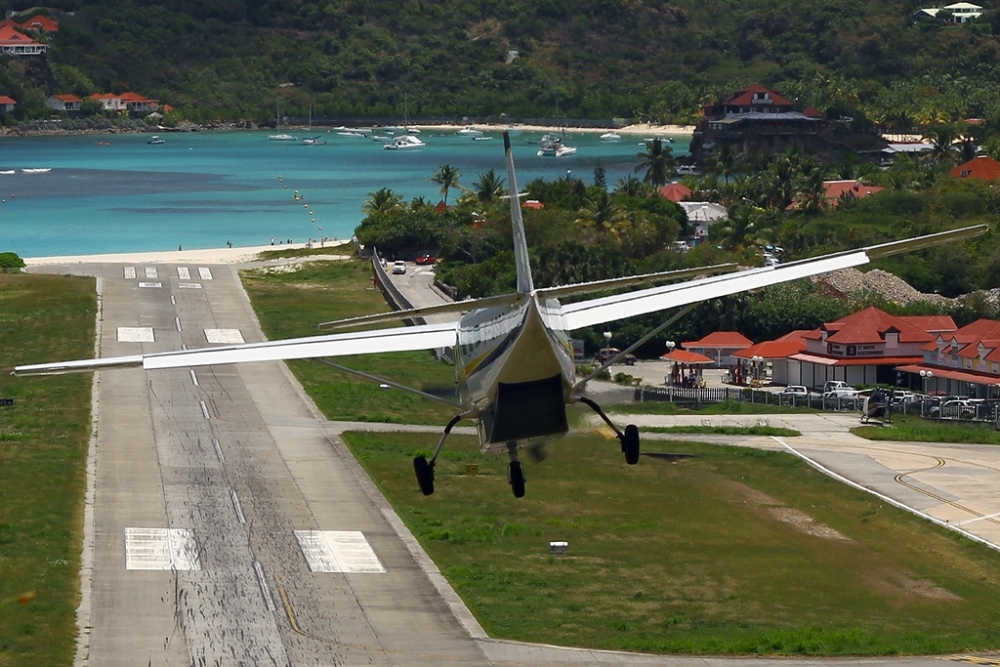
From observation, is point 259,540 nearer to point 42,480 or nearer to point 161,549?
point 161,549

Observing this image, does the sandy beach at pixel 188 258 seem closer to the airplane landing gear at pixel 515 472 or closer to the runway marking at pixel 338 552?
the runway marking at pixel 338 552

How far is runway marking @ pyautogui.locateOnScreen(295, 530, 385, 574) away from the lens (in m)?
61.6

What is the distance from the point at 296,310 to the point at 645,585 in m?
68.2

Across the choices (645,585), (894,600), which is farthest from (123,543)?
(894,600)

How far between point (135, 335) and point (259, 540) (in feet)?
166

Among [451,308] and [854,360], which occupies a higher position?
[451,308]

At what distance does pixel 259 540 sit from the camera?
211ft

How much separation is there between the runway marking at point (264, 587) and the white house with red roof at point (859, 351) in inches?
2067

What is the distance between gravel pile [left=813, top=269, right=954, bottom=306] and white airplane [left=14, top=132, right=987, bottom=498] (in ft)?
273

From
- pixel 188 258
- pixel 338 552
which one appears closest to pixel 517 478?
pixel 338 552

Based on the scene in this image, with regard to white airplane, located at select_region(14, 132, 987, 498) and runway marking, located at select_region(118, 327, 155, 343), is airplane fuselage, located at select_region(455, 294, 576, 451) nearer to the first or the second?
white airplane, located at select_region(14, 132, 987, 498)

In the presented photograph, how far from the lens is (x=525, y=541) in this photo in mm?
65750

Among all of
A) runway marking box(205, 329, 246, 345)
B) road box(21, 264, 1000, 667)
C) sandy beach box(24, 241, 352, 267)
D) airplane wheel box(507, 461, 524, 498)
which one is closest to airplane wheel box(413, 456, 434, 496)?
airplane wheel box(507, 461, 524, 498)

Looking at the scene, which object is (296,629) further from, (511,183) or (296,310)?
(296,310)
